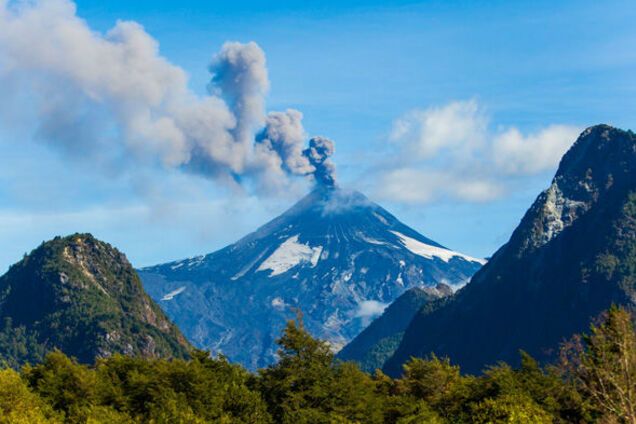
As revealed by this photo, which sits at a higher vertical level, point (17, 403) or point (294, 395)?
point (17, 403)

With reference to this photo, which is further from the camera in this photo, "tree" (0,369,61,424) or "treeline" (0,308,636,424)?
"treeline" (0,308,636,424)

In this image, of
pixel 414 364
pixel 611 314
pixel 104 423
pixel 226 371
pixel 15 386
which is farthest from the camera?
pixel 414 364

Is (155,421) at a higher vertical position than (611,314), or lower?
lower

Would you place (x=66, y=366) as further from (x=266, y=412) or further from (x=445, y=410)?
(x=445, y=410)

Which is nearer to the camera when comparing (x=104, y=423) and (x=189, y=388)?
(x=104, y=423)

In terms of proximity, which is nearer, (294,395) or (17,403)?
(17,403)

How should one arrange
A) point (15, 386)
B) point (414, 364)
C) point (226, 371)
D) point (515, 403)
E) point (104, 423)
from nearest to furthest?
point (104, 423), point (515, 403), point (15, 386), point (226, 371), point (414, 364)

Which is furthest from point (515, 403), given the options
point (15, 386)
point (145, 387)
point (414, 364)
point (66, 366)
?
point (66, 366)

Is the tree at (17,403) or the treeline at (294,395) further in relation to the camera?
the treeline at (294,395)
